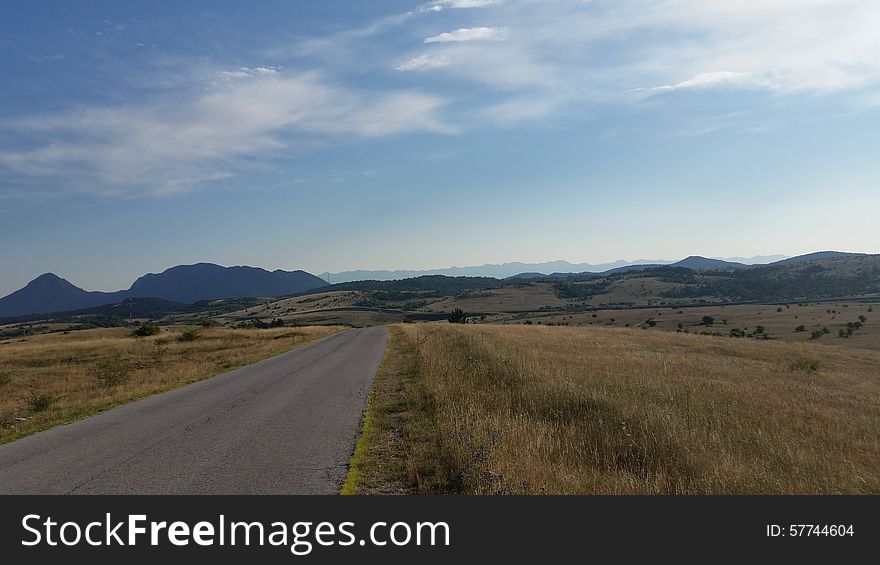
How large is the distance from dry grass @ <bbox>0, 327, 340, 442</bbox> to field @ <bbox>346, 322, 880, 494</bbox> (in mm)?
8567

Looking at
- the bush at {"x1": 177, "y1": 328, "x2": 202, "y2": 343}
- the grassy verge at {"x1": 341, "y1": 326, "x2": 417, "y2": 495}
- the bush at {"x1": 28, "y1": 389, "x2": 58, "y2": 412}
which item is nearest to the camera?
the grassy verge at {"x1": 341, "y1": 326, "x2": 417, "y2": 495}

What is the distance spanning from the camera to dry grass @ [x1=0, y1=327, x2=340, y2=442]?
15.7 metres

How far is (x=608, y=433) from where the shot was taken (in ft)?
31.9

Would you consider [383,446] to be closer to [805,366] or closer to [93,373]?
[805,366]

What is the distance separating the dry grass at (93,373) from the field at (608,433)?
28.1 feet

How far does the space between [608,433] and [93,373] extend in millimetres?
30934

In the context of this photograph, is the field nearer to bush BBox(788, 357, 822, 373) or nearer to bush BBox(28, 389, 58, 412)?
bush BBox(788, 357, 822, 373)

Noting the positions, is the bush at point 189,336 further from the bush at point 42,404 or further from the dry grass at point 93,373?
the bush at point 42,404

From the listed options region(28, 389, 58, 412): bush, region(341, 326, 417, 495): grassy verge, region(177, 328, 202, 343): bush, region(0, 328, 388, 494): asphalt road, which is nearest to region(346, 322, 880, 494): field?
region(341, 326, 417, 495): grassy verge

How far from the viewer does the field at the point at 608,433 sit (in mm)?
7492

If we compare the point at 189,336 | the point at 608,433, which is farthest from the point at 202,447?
the point at 189,336

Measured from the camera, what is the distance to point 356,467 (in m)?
8.37

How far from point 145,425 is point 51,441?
5.93ft
